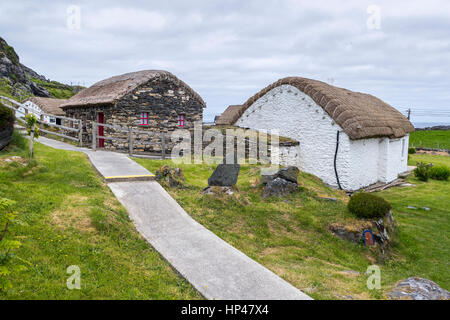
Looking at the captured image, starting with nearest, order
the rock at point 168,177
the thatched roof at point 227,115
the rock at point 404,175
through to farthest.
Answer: the rock at point 168,177
the rock at point 404,175
the thatched roof at point 227,115

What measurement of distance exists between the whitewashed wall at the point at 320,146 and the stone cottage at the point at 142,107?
4985mm

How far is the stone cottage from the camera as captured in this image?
17.7 meters

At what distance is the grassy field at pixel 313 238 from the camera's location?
257 inches

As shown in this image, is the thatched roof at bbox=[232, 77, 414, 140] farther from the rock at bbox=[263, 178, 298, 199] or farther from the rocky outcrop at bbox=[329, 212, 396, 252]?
the rocky outcrop at bbox=[329, 212, 396, 252]

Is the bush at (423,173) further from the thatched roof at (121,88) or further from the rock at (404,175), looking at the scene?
the thatched roof at (121,88)

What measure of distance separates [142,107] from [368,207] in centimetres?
1348

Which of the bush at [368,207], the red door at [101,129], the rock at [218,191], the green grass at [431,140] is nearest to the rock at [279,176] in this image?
the rock at [218,191]

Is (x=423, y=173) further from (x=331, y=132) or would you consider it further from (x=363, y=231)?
(x=363, y=231)

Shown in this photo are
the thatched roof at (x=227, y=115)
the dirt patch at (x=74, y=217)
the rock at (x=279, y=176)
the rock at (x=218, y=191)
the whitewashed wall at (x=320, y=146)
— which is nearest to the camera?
the dirt patch at (x=74, y=217)

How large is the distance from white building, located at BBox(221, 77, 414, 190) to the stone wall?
193 inches

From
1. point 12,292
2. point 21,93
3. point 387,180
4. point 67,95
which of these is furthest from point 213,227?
point 67,95

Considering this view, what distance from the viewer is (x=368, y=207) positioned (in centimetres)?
1002
